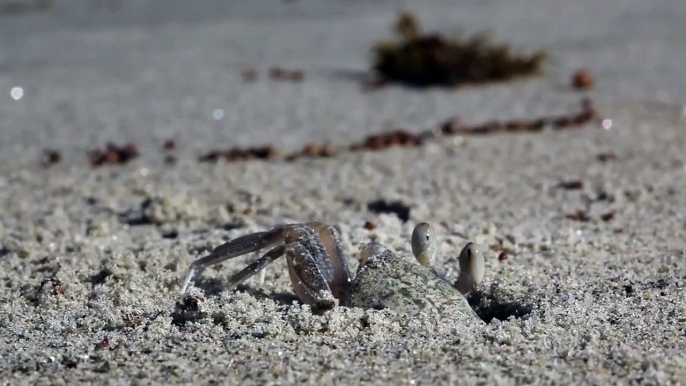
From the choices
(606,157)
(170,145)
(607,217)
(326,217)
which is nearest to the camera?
(607,217)

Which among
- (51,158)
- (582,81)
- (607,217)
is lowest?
(51,158)

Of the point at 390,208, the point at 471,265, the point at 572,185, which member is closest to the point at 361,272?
the point at 471,265

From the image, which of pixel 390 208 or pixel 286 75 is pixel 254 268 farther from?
pixel 286 75

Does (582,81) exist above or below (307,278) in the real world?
above

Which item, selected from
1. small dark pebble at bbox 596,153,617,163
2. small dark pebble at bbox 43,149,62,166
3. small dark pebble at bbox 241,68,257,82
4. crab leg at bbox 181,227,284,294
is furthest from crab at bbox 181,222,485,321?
small dark pebble at bbox 241,68,257,82

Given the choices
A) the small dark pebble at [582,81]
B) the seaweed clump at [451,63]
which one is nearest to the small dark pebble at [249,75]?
the seaweed clump at [451,63]

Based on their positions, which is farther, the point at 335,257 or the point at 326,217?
the point at 326,217

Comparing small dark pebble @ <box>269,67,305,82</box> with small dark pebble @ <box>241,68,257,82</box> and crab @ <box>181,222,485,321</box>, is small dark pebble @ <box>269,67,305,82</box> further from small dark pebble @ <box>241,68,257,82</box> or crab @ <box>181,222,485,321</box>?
crab @ <box>181,222,485,321</box>

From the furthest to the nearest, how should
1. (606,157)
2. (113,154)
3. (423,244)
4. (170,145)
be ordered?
1. (170,145)
2. (113,154)
3. (606,157)
4. (423,244)
